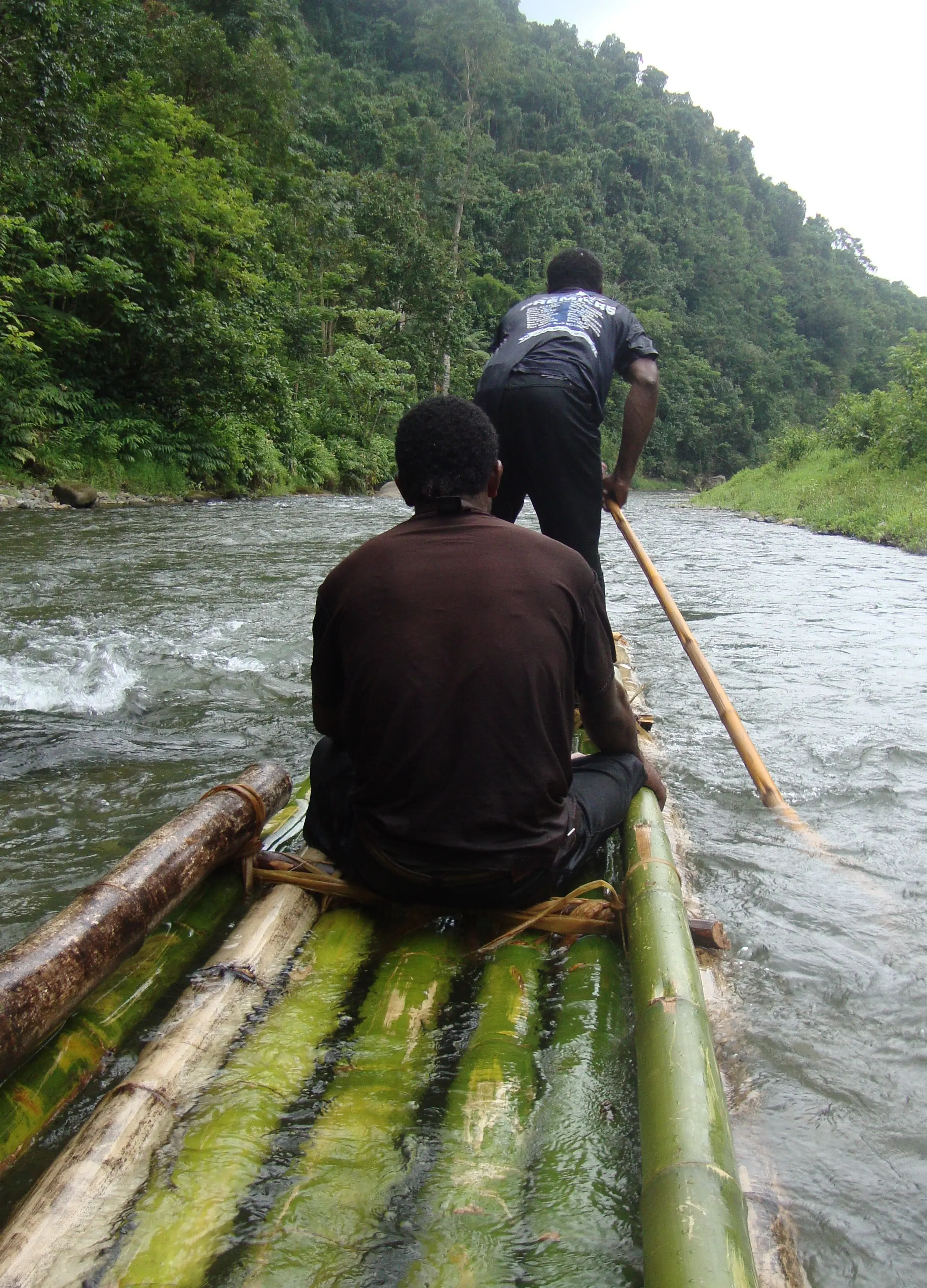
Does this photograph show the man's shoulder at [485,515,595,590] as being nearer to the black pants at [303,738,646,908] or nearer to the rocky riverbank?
the black pants at [303,738,646,908]

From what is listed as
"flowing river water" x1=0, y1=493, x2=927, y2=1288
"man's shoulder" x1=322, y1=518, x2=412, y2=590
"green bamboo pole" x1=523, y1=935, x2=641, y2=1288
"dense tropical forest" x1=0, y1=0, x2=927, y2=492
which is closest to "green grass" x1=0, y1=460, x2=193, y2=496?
"dense tropical forest" x1=0, y1=0, x2=927, y2=492

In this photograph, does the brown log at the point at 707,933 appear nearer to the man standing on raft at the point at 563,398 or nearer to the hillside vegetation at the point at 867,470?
the man standing on raft at the point at 563,398

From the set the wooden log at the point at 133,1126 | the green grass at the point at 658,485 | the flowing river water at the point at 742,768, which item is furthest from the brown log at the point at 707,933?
the green grass at the point at 658,485

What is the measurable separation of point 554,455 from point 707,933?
211 centimetres

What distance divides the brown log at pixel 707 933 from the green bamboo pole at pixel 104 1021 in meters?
1.12

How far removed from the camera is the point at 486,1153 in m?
1.43

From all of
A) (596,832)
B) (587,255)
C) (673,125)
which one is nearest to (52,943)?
(596,832)

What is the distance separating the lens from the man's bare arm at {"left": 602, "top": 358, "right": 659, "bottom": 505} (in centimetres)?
387

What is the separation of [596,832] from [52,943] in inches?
48.3

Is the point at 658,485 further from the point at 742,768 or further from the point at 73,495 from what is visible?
the point at 742,768

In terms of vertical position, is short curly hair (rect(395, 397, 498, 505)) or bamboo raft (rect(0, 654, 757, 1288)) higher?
short curly hair (rect(395, 397, 498, 505))

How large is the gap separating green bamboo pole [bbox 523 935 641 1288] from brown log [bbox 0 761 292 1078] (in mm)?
828

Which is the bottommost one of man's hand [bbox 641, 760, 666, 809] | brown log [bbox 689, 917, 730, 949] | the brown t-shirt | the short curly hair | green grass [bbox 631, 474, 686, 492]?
green grass [bbox 631, 474, 686, 492]

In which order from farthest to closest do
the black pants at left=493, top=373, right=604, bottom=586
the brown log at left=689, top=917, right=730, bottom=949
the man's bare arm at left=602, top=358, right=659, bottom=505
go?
the man's bare arm at left=602, top=358, right=659, bottom=505 → the black pants at left=493, top=373, right=604, bottom=586 → the brown log at left=689, top=917, right=730, bottom=949
